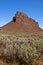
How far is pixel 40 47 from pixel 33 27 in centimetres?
12691

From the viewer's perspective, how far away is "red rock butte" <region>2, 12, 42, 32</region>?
434 ft

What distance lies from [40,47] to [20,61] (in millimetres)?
3566

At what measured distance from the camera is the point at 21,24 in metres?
138

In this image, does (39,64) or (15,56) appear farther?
(15,56)

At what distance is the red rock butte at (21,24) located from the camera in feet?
434

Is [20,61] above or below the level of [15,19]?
below

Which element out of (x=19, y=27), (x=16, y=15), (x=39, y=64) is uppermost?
(x=16, y=15)

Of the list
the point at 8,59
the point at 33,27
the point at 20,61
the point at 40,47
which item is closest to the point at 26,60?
the point at 20,61

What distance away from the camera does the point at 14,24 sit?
13688cm

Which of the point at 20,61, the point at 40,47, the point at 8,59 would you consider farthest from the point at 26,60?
the point at 40,47

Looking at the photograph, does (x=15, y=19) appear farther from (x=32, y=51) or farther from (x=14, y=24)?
(x=32, y=51)

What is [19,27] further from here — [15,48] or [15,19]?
[15,48]

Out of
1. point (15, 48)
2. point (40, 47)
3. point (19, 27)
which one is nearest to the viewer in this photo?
point (15, 48)

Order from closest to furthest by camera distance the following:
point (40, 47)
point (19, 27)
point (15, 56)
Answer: point (15, 56), point (40, 47), point (19, 27)
